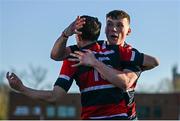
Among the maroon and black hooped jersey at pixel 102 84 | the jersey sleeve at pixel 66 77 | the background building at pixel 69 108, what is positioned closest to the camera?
the maroon and black hooped jersey at pixel 102 84

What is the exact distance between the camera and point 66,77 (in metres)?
4.57

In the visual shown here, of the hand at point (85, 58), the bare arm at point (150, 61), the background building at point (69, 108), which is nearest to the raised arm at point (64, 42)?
the hand at point (85, 58)

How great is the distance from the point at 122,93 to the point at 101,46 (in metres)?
0.44

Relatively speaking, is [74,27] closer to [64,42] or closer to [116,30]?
[64,42]

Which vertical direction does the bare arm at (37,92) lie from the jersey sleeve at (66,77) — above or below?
below

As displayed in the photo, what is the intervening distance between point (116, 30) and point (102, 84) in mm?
465

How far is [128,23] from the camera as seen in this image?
4.70 metres

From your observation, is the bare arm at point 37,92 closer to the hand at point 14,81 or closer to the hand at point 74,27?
the hand at point 14,81

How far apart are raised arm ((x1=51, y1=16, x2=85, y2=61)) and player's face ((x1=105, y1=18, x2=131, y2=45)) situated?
24 centimetres

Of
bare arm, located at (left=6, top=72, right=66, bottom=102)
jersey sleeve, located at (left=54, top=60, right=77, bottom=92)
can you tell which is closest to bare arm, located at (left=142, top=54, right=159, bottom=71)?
jersey sleeve, located at (left=54, top=60, right=77, bottom=92)

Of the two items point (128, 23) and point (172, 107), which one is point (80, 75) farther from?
point (172, 107)

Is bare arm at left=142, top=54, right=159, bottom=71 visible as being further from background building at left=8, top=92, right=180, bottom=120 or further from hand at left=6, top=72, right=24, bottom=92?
background building at left=8, top=92, right=180, bottom=120

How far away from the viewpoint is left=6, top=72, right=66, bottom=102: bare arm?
180 inches

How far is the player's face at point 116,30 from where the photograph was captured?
15.0ft
